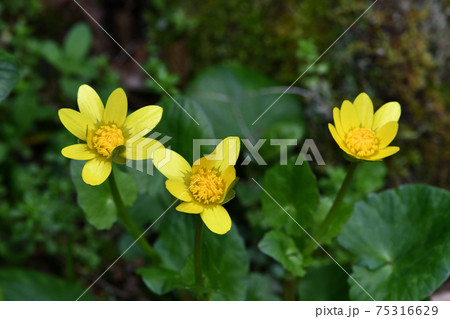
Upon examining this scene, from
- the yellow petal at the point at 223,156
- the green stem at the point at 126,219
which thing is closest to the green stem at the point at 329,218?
the yellow petal at the point at 223,156

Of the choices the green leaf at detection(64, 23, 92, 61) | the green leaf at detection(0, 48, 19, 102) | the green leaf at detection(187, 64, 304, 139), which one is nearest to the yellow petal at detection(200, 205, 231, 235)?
the green leaf at detection(0, 48, 19, 102)

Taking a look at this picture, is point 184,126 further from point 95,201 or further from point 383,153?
A: point 383,153

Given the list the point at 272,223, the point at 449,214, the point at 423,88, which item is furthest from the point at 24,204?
the point at 423,88

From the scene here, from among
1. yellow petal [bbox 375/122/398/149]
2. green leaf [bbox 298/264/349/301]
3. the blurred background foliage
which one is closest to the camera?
yellow petal [bbox 375/122/398/149]

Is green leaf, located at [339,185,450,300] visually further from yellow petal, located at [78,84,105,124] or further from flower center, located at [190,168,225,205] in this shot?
yellow petal, located at [78,84,105,124]

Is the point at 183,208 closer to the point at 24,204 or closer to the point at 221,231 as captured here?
the point at 221,231
